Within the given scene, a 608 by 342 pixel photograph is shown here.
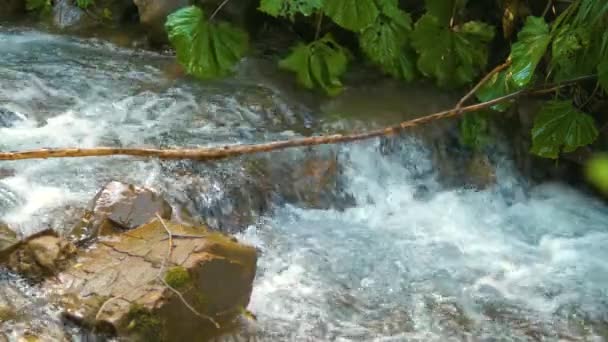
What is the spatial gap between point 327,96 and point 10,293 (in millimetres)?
2441

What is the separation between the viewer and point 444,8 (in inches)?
161

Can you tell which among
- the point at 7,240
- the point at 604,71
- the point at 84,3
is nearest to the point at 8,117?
the point at 7,240

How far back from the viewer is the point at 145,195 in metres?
2.96

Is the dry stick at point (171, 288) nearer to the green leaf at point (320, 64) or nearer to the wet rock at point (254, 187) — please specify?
the wet rock at point (254, 187)

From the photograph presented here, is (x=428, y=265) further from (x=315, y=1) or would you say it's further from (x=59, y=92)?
Answer: (x=59, y=92)

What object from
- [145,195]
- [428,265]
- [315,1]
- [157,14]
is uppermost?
[315,1]

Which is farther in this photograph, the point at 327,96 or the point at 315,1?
the point at 327,96

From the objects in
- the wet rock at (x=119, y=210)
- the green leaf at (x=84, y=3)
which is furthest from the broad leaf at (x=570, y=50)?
the green leaf at (x=84, y=3)

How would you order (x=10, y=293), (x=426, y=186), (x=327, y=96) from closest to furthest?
(x=10, y=293), (x=426, y=186), (x=327, y=96)

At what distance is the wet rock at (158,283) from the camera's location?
2330 mm

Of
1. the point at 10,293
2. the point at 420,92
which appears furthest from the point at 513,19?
the point at 10,293

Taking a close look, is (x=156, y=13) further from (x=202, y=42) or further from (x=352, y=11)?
(x=352, y=11)

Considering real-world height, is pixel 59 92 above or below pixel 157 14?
below

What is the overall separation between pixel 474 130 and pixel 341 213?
90 centimetres
